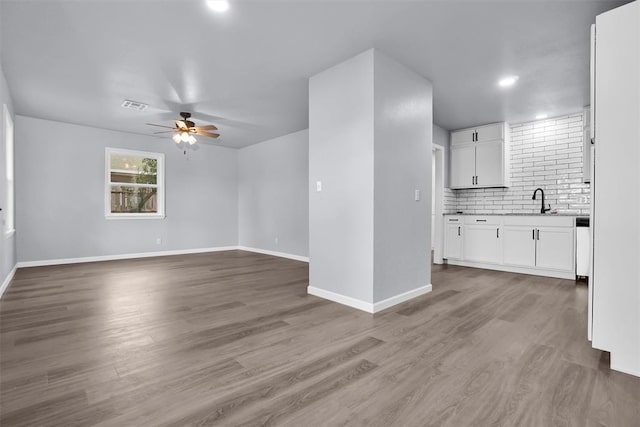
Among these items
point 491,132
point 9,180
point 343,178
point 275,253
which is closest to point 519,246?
point 491,132

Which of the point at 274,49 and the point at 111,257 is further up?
the point at 274,49

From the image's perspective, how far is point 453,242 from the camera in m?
5.58

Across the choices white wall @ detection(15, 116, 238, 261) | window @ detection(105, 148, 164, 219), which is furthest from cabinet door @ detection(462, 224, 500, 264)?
window @ detection(105, 148, 164, 219)

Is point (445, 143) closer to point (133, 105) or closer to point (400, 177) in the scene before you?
point (400, 177)

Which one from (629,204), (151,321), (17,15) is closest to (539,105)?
(629,204)

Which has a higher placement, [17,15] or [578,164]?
[17,15]

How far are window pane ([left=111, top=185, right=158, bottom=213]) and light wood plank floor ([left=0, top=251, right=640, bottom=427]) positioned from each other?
2904 millimetres

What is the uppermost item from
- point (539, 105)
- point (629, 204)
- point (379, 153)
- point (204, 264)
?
point (539, 105)

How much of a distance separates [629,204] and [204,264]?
18.5 feet

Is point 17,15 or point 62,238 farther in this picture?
point 62,238

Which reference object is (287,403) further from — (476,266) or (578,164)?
(578,164)

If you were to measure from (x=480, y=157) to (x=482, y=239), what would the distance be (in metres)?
1.44

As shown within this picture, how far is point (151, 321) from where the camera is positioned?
282 centimetres

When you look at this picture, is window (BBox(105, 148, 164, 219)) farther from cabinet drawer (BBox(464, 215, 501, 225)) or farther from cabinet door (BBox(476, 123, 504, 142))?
cabinet door (BBox(476, 123, 504, 142))
